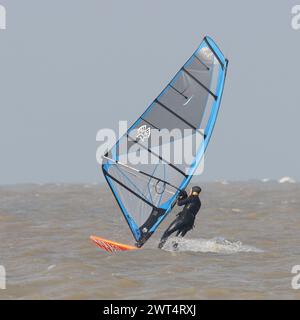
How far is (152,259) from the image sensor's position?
611 inches

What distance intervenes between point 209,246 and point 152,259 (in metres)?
2.20

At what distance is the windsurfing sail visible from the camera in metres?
16.4

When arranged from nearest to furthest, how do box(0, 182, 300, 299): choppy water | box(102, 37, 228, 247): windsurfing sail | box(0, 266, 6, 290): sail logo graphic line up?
box(0, 182, 300, 299): choppy water < box(0, 266, 6, 290): sail logo graphic < box(102, 37, 228, 247): windsurfing sail

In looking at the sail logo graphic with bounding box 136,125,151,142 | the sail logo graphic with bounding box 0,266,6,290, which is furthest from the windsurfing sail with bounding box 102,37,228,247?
the sail logo graphic with bounding box 0,266,6,290

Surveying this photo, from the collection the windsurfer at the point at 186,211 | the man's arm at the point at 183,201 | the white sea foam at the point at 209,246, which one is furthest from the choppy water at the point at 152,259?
the man's arm at the point at 183,201

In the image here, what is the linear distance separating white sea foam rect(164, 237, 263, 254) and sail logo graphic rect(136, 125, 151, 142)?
7.56ft

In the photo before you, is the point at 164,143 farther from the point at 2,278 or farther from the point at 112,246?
the point at 2,278

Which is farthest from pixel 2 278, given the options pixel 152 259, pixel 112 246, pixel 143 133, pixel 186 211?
pixel 143 133

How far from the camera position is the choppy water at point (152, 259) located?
41.2ft

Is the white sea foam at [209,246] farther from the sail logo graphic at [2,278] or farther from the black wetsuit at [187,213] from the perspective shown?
the sail logo graphic at [2,278]

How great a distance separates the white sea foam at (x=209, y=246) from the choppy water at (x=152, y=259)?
0.02 meters

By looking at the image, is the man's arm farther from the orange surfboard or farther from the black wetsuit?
the orange surfboard

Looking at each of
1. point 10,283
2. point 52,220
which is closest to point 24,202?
point 52,220
